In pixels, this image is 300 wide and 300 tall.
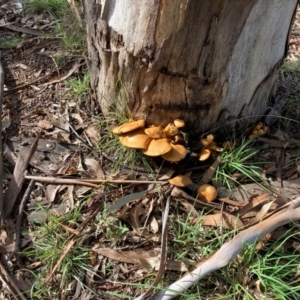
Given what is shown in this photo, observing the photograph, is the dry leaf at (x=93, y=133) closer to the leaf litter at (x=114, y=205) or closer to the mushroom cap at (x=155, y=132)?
the leaf litter at (x=114, y=205)

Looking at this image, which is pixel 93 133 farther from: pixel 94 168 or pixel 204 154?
pixel 204 154

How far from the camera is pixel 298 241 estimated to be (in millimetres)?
2271

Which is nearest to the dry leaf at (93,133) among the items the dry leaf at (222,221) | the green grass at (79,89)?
the green grass at (79,89)

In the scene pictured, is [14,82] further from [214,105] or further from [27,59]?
[214,105]

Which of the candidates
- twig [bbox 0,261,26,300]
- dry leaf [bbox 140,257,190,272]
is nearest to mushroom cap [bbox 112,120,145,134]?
dry leaf [bbox 140,257,190,272]

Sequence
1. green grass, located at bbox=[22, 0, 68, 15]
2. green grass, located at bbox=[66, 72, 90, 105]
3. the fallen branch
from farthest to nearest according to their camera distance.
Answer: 1. green grass, located at bbox=[22, 0, 68, 15]
2. green grass, located at bbox=[66, 72, 90, 105]
3. the fallen branch

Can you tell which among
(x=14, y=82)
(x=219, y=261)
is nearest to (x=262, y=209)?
(x=219, y=261)

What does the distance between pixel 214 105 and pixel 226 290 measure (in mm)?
1068

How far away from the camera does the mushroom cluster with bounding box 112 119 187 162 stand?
2332mm

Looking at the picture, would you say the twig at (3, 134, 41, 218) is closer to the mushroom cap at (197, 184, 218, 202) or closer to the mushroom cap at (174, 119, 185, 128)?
the mushroom cap at (174, 119, 185, 128)

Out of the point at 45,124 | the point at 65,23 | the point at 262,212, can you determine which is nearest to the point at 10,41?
the point at 65,23

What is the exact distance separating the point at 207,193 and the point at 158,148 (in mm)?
401

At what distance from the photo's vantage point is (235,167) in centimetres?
254

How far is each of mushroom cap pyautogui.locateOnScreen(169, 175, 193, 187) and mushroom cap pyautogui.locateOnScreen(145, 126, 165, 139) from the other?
0.26 m
